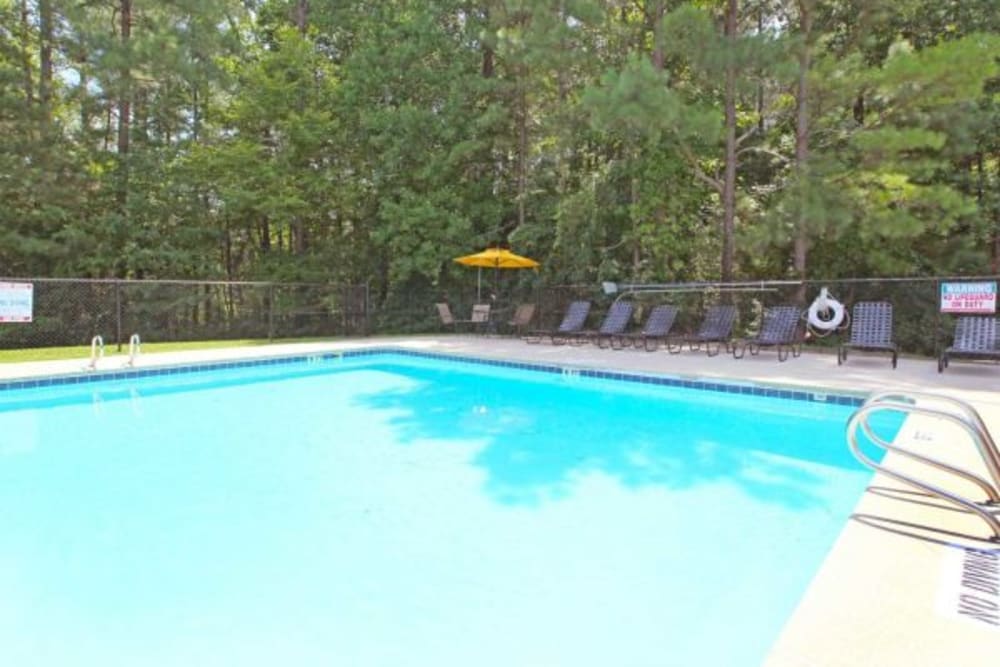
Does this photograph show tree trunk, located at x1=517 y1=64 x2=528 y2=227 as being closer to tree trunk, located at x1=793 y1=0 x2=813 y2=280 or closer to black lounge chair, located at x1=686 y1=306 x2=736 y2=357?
black lounge chair, located at x1=686 y1=306 x2=736 y2=357

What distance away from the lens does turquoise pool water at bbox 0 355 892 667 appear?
2434mm

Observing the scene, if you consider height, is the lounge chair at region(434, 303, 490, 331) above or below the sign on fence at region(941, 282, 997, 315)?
below

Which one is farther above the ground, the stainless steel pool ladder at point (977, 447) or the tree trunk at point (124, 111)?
the tree trunk at point (124, 111)

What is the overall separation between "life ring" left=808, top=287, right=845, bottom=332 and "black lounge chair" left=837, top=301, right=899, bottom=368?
479 mm

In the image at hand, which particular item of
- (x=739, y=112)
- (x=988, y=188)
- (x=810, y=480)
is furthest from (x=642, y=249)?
(x=810, y=480)

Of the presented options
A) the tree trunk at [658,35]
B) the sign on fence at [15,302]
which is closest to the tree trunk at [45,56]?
the sign on fence at [15,302]

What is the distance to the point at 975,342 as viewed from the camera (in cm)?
707

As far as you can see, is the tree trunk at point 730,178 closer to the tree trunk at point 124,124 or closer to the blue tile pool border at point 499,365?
the blue tile pool border at point 499,365

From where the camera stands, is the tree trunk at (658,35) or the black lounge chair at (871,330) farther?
the tree trunk at (658,35)

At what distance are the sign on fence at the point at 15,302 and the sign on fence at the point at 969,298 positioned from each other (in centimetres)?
1199

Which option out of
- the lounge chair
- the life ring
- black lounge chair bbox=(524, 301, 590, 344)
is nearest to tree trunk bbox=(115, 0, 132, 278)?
the lounge chair

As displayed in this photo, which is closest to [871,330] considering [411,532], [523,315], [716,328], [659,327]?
[716,328]

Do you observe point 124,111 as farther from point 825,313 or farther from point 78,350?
point 825,313

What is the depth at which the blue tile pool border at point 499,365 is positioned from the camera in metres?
6.30
